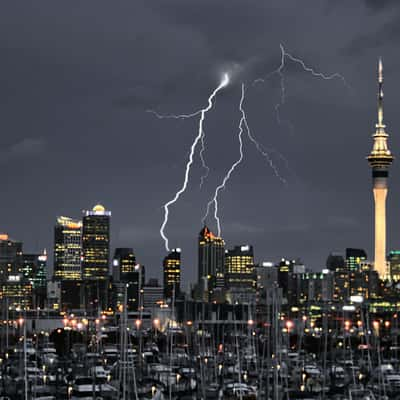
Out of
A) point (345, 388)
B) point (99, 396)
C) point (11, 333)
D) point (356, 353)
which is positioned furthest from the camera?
point (11, 333)

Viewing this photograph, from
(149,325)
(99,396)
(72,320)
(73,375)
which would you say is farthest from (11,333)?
(99,396)

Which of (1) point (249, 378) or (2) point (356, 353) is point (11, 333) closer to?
(2) point (356, 353)

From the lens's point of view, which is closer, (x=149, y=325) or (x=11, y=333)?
(x=11, y=333)

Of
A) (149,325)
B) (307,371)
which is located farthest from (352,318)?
(307,371)

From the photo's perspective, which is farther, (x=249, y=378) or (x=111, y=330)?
(x=111, y=330)

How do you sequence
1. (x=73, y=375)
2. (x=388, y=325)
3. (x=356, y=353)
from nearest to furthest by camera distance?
(x=73, y=375), (x=356, y=353), (x=388, y=325)

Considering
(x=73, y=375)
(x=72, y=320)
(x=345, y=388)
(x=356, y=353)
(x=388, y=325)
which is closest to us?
(x=345, y=388)

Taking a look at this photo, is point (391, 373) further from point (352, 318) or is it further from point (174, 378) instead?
point (352, 318)

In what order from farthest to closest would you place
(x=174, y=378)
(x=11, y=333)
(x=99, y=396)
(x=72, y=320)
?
(x=72, y=320)
(x=11, y=333)
(x=174, y=378)
(x=99, y=396)
